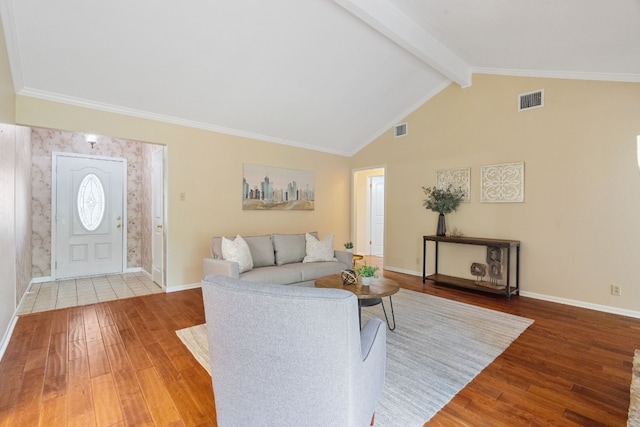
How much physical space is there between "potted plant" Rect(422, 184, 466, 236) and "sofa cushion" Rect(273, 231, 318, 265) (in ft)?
7.52

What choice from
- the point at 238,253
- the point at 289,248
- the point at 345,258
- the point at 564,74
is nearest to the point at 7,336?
the point at 238,253

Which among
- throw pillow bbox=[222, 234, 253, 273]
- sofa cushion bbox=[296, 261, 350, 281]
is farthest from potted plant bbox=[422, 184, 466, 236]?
throw pillow bbox=[222, 234, 253, 273]

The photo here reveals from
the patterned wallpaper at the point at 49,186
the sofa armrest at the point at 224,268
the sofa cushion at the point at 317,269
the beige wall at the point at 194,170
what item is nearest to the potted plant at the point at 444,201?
the sofa cushion at the point at 317,269

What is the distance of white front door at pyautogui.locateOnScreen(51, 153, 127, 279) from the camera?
4805 millimetres

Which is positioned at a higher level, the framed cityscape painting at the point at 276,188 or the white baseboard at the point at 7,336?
the framed cityscape painting at the point at 276,188

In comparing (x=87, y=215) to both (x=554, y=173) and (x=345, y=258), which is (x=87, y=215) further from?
(x=554, y=173)

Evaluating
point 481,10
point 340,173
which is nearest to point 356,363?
point 481,10

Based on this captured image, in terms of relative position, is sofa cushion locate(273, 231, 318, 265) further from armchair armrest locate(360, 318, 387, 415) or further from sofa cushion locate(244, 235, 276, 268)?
armchair armrest locate(360, 318, 387, 415)

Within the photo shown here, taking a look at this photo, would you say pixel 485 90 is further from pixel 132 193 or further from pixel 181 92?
pixel 132 193

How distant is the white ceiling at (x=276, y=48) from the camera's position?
8.77ft

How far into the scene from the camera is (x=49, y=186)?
187 inches

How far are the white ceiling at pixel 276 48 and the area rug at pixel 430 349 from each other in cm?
294

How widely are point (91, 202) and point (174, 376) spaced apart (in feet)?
14.8

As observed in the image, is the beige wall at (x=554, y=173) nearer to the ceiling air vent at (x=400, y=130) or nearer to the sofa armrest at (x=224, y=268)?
the ceiling air vent at (x=400, y=130)
